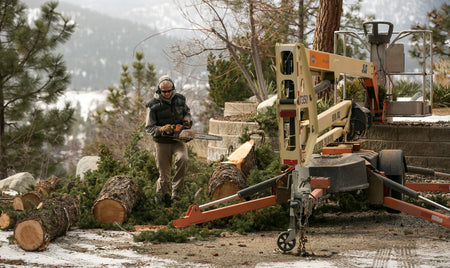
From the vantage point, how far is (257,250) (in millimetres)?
7176

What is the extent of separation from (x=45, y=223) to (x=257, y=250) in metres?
2.46

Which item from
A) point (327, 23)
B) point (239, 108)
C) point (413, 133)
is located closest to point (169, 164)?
point (413, 133)

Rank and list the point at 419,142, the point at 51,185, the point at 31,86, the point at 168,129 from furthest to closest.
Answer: the point at 31,86 → the point at 419,142 → the point at 51,185 → the point at 168,129

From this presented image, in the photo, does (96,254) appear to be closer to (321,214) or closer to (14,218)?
(14,218)

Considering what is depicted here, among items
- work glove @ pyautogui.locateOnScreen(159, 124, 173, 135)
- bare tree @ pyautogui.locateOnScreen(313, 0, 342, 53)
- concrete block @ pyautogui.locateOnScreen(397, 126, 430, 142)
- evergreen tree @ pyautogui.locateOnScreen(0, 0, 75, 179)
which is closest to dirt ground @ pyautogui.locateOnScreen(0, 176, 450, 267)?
work glove @ pyautogui.locateOnScreen(159, 124, 173, 135)

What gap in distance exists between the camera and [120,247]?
7.44m

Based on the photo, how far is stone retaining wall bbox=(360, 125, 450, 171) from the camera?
12.3m

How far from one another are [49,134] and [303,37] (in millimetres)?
9558

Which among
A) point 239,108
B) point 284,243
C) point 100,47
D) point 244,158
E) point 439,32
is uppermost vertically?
point 100,47

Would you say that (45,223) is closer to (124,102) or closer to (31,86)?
(31,86)

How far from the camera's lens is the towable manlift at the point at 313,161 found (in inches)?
A: 269

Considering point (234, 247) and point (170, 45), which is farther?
point (170, 45)

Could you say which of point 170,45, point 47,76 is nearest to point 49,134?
point 47,76

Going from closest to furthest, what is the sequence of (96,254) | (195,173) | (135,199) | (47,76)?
1. (96,254)
2. (135,199)
3. (195,173)
4. (47,76)
